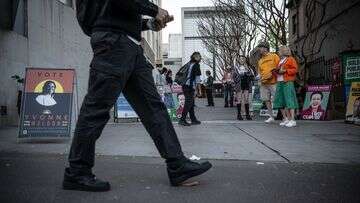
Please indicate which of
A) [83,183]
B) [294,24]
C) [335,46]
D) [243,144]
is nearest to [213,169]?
[83,183]

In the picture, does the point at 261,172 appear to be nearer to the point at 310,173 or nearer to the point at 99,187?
the point at 310,173

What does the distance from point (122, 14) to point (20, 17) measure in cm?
773

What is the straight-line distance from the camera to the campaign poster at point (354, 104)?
442 inches

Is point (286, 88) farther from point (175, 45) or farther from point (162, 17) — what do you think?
point (175, 45)

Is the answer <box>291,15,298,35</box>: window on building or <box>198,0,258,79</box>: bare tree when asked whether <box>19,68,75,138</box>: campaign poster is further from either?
<box>291,15,298,35</box>: window on building

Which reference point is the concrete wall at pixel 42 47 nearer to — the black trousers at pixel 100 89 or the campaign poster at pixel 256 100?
the campaign poster at pixel 256 100

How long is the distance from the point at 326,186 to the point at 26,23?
877 cm

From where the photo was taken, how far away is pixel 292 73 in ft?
37.0

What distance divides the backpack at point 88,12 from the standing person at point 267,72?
799 cm

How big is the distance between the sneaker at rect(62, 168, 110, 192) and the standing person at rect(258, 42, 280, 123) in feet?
27.0

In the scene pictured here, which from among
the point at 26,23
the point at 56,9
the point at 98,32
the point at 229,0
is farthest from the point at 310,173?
the point at 229,0

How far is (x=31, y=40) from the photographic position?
463 inches

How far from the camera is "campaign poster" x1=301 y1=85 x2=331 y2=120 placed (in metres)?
13.0

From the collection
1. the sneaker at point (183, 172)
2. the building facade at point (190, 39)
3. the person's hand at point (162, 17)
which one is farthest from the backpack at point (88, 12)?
the building facade at point (190, 39)
